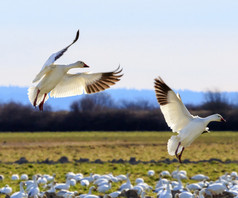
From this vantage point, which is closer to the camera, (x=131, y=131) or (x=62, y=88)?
(x=62, y=88)

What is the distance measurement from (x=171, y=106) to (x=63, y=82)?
81.3 inches

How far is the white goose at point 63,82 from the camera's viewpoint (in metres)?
8.40

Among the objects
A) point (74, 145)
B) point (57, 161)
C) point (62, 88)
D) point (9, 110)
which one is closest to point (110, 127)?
point (9, 110)

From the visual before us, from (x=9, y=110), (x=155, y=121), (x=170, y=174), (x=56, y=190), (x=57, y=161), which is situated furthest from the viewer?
(x=9, y=110)

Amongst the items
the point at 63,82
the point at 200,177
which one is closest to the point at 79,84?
the point at 63,82

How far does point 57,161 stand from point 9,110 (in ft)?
85.5

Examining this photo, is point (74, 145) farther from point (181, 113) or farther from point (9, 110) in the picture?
point (181, 113)

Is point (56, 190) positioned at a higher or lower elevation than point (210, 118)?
lower

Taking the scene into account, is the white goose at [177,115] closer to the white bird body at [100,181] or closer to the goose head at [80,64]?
the goose head at [80,64]

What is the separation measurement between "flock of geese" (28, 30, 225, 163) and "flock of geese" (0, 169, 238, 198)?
451 cm

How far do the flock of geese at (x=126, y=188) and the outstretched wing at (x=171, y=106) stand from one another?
16.4ft

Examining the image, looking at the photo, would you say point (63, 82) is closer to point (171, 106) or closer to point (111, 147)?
point (171, 106)

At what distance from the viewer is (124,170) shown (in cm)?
2183

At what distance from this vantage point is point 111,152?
2975 centimetres
